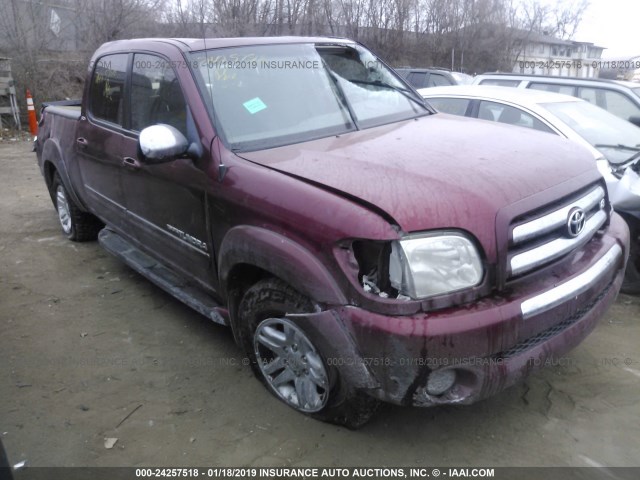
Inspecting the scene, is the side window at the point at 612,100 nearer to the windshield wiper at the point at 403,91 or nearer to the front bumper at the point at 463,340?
the windshield wiper at the point at 403,91

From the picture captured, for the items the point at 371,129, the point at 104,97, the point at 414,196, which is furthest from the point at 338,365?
the point at 104,97

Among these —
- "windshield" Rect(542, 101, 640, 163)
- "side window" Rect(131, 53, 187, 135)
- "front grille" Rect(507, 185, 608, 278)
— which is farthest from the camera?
"windshield" Rect(542, 101, 640, 163)

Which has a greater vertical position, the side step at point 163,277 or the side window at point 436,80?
the side window at point 436,80

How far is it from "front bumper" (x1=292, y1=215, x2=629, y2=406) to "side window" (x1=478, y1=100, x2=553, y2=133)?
2764mm

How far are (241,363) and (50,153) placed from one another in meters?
3.31

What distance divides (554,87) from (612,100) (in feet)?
2.25

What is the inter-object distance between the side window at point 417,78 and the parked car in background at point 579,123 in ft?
23.7

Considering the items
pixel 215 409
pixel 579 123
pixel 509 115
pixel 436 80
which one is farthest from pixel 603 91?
pixel 436 80

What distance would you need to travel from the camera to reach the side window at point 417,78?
12883 mm

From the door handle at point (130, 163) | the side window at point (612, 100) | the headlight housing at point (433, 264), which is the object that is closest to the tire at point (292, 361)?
the headlight housing at point (433, 264)

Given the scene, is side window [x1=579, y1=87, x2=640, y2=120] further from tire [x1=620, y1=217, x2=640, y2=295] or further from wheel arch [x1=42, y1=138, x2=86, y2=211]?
wheel arch [x1=42, y1=138, x2=86, y2=211]

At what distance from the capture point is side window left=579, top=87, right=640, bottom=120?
261 inches

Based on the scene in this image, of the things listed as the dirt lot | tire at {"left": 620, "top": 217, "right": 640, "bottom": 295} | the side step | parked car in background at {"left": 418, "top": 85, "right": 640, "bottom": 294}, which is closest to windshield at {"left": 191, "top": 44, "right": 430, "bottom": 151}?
the side step

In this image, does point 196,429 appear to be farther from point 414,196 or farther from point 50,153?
point 50,153
